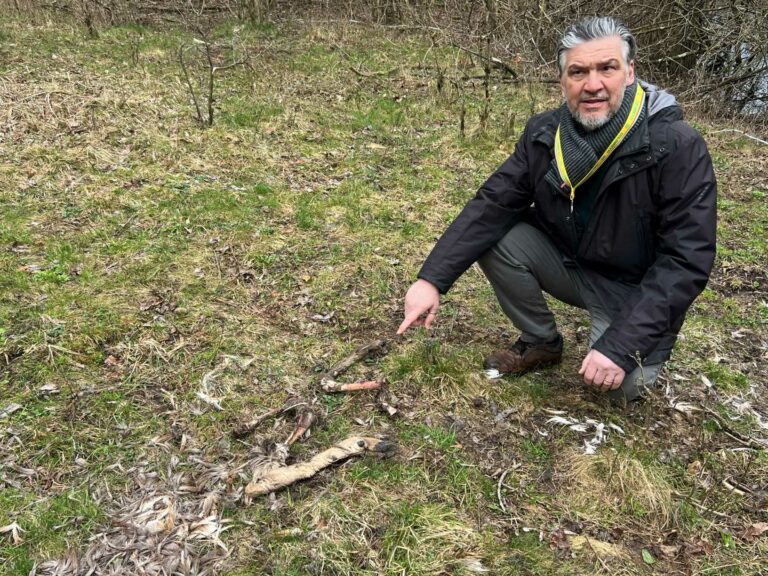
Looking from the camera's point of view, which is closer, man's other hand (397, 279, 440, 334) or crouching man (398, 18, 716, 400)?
crouching man (398, 18, 716, 400)

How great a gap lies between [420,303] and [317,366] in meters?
0.81

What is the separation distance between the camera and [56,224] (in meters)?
4.38

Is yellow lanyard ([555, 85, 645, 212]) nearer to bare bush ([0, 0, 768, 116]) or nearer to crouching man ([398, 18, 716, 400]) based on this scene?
crouching man ([398, 18, 716, 400])

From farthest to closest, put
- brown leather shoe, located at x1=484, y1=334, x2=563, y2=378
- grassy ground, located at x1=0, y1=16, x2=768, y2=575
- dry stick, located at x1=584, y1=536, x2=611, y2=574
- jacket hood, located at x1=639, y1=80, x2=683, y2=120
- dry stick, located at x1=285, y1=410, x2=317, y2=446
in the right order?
1. brown leather shoe, located at x1=484, y1=334, x2=563, y2=378
2. dry stick, located at x1=285, y1=410, x2=317, y2=446
3. jacket hood, located at x1=639, y1=80, x2=683, y2=120
4. grassy ground, located at x1=0, y1=16, x2=768, y2=575
5. dry stick, located at x1=584, y1=536, x2=611, y2=574

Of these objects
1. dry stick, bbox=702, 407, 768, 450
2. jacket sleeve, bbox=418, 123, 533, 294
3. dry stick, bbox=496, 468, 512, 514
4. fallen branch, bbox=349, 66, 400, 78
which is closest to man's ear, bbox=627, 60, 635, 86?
jacket sleeve, bbox=418, 123, 533, 294

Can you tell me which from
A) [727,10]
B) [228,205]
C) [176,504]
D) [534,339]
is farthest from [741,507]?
[727,10]

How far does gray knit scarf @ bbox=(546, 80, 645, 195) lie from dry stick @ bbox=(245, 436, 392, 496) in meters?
1.45

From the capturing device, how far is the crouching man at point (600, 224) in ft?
7.61

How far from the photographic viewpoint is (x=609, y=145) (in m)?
2.47

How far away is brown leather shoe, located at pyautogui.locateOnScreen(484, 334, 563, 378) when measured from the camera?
3.07 m

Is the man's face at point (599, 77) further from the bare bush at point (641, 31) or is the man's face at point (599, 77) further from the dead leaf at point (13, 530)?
the bare bush at point (641, 31)

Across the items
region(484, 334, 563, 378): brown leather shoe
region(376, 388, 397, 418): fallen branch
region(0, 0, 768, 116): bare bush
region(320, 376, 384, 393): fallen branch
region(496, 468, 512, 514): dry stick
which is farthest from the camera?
region(0, 0, 768, 116): bare bush

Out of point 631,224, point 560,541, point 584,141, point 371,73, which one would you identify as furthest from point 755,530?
point 371,73

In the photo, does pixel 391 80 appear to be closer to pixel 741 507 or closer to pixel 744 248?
pixel 744 248
